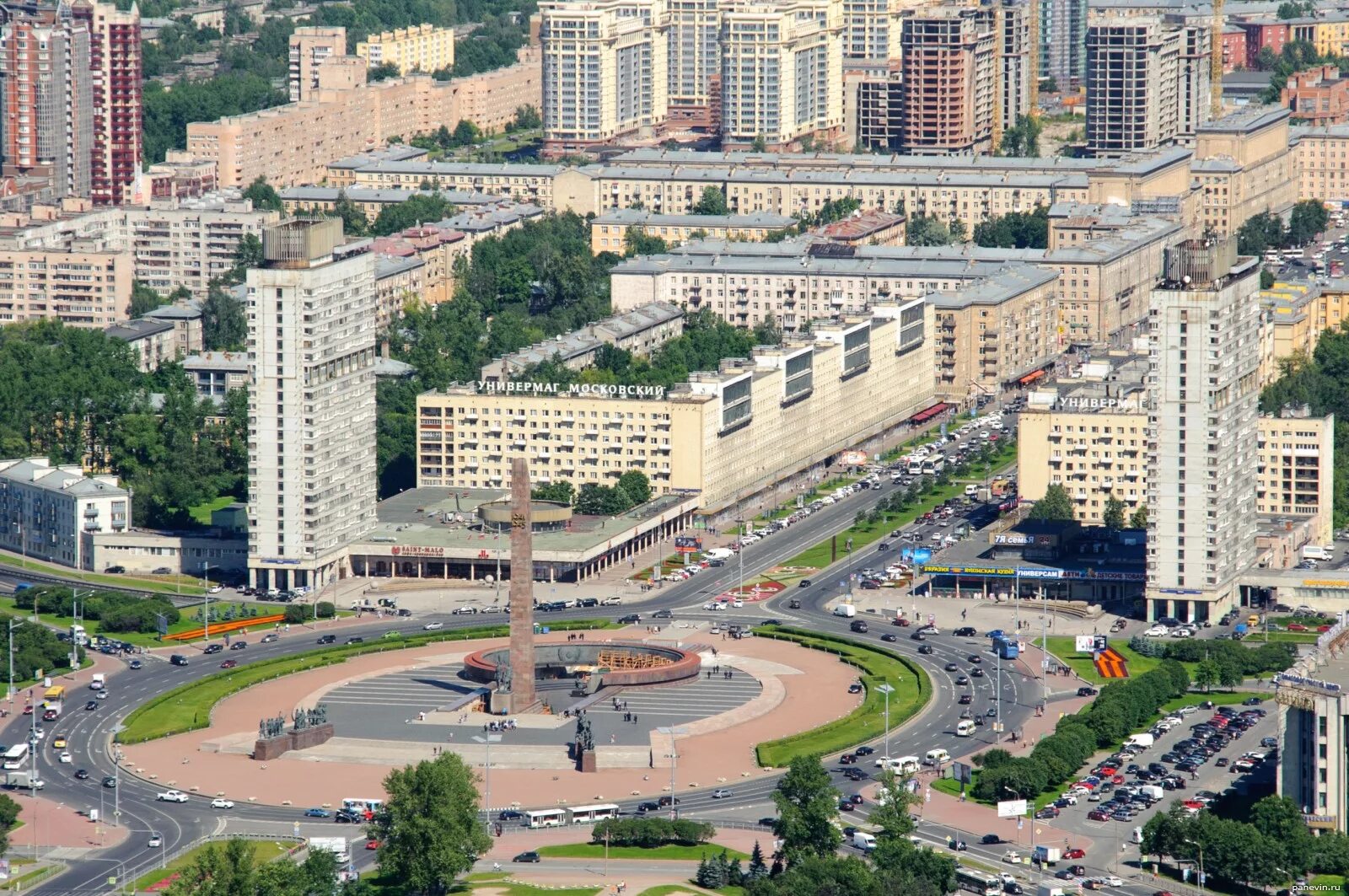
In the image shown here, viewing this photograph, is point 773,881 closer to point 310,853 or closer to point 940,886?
point 940,886

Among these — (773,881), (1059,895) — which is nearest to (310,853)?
(773,881)

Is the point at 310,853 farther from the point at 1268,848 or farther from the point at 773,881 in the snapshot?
the point at 1268,848

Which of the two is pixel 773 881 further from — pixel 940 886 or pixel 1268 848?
pixel 1268 848

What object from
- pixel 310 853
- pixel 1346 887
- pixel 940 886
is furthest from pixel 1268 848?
pixel 310 853

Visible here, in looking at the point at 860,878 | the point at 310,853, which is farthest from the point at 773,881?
the point at 310,853

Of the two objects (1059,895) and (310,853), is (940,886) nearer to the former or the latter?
(1059,895)

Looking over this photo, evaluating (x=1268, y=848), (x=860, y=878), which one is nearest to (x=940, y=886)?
(x=860, y=878)

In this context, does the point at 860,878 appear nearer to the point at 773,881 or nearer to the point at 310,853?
the point at 773,881
